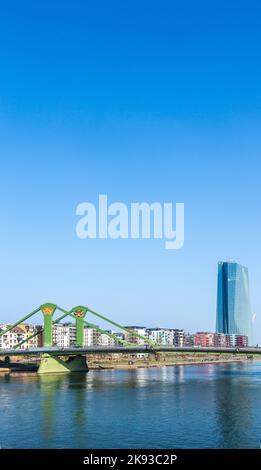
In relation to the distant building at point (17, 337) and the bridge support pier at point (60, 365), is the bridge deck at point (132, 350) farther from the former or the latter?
the distant building at point (17, 337)

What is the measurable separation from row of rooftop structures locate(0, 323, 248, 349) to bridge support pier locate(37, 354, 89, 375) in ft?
29.4

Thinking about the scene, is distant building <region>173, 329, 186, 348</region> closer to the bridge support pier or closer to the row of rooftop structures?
the row of rooftop structures

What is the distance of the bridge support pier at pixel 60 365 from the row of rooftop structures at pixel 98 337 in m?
8.95

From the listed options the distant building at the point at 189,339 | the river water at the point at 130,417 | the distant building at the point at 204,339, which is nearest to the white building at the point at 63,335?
the distant building at the point at 189,339

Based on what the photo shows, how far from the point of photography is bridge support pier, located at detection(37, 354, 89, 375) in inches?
2589

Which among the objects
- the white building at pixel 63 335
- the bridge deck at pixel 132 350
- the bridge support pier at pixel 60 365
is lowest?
the white building at pixel 63 335

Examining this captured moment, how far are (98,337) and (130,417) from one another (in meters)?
106

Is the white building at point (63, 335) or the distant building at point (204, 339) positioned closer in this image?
the white building at point (63, 335)

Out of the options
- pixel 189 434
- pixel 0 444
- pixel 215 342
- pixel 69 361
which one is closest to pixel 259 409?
pixel 189 434

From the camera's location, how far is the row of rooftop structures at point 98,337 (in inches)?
4250

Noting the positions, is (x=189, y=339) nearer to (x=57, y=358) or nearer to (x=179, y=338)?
(x=179, y=338)

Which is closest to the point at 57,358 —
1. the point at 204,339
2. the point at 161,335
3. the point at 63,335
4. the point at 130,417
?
the point at 130,417

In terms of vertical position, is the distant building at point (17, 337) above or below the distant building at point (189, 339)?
above
